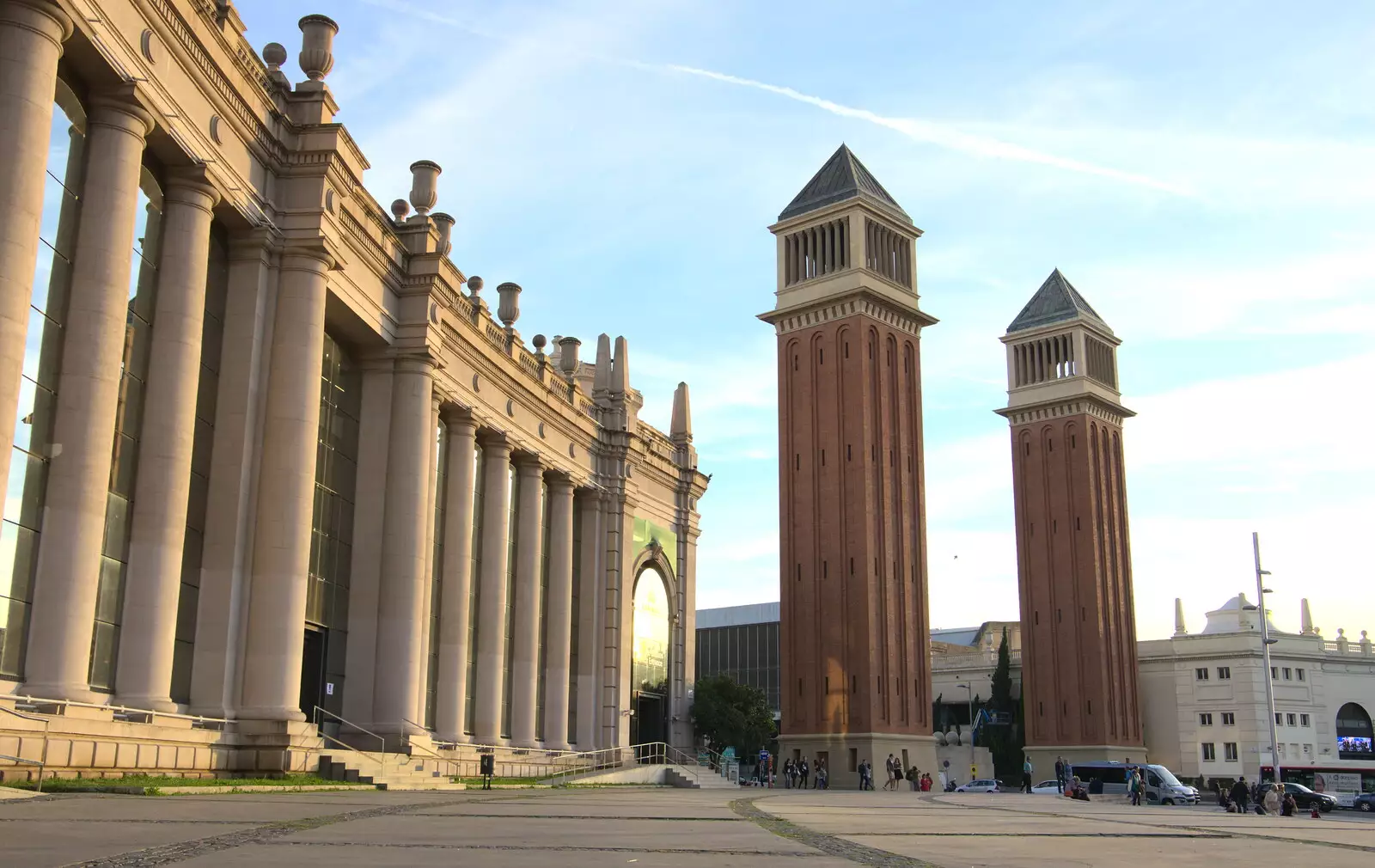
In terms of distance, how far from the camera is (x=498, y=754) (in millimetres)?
41688

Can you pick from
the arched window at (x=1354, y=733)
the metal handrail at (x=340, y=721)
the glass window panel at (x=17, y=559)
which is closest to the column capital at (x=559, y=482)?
the metal handrail at (x=340, y=721)

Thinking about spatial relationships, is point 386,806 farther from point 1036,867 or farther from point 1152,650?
point 1152,650

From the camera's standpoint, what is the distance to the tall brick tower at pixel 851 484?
73.6m

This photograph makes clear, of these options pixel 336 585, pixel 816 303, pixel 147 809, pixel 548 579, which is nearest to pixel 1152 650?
pixel 816 303

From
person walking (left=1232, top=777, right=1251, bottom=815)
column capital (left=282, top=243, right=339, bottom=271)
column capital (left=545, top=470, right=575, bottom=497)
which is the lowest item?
person walking (left=1232, top=777, right=1251, bottom=815)

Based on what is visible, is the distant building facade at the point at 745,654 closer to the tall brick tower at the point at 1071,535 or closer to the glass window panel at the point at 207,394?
the tall brick tower at the point at 1071,535

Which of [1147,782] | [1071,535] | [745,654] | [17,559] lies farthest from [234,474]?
[1071,535]

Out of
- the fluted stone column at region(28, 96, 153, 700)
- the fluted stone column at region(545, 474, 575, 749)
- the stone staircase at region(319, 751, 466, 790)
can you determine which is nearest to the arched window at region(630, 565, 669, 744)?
the fluted stone column at region(545, 474, 575, 749)

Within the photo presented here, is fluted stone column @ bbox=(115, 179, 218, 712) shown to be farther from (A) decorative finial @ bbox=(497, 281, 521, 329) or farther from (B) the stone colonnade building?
(A) decorative finial @ bbox=(497, 281, 521, 329)

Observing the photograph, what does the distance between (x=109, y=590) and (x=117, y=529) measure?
47.0 inches

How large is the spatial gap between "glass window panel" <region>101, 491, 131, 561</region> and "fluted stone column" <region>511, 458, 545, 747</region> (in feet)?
72.2

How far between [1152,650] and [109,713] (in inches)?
3815

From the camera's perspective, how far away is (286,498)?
94.0ft

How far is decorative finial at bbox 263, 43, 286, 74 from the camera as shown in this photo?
3048 cm
